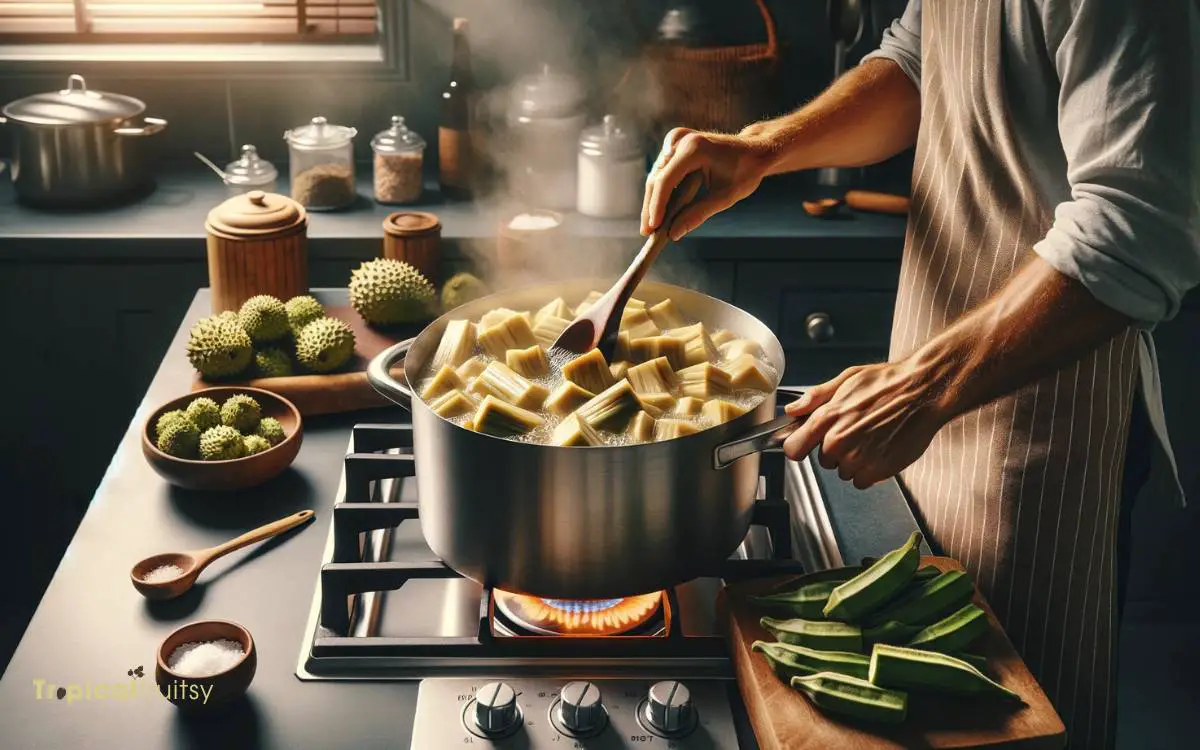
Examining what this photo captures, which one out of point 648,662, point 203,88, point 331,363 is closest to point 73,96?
point 203,88

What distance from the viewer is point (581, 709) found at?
3.41 ft

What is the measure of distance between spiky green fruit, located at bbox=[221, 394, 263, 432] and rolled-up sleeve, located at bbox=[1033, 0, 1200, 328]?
37.8 inches

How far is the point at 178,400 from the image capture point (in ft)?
5.05

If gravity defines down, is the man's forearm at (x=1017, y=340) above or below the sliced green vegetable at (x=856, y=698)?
above

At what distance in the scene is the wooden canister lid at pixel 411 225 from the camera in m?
2.03

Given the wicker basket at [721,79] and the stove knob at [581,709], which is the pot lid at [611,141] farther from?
the stove knob at [581,709]

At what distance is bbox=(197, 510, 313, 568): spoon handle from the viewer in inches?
51.4

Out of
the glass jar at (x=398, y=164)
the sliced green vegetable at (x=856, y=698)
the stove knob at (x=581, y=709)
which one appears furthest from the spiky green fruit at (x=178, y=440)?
the glass jar at (x=398, y=164)

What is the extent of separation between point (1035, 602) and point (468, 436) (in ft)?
2.64

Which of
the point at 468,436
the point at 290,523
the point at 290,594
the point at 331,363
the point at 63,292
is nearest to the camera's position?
the point at 468,436

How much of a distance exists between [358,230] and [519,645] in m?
1.60

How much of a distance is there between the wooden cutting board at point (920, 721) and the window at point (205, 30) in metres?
2.24

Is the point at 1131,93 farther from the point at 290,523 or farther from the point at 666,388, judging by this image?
the point at 290,523

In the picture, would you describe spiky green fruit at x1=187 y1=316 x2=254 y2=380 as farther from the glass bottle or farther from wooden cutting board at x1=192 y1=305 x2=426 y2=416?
the glass bottle
